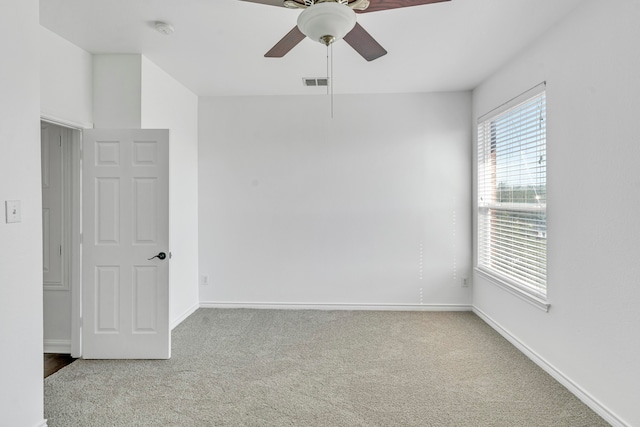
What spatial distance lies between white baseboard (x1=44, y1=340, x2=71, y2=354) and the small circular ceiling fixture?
2.81 meters

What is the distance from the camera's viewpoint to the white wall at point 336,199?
4258mm

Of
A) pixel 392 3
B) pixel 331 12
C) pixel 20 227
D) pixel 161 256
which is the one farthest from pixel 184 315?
pixel 392 3

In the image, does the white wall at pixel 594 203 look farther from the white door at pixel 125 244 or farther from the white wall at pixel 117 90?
the white wall at pixel 117 90

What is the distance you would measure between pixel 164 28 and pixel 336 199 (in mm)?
2498

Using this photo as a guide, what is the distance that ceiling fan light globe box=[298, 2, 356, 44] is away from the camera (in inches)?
67.1

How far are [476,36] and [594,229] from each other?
1677mm

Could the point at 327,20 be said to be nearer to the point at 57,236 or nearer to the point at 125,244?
the point at 125,244

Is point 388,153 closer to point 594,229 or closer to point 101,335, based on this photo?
point 594,229

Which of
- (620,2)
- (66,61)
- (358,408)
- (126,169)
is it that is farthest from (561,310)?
(66,61)

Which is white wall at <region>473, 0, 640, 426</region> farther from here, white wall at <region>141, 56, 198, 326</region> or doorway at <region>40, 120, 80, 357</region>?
doorway at <region>40, 120, 80, 357</region>

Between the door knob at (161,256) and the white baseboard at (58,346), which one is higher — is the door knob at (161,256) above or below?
above

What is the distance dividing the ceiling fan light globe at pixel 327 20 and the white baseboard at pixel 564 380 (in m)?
2.72

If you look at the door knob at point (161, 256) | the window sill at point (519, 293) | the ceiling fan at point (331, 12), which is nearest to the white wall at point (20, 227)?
the door knob at point (161, 256)

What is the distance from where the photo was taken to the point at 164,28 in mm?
2609
